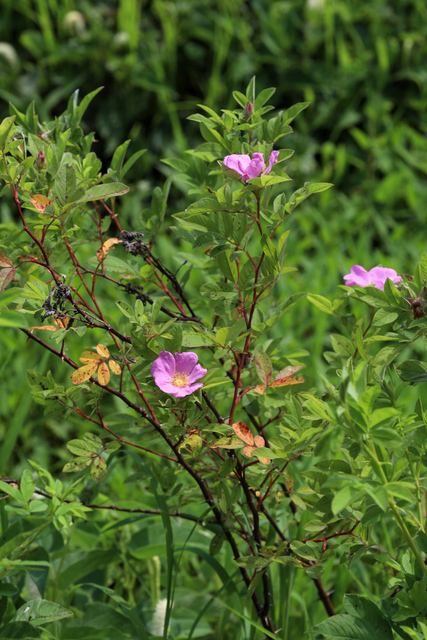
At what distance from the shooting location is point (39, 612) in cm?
75

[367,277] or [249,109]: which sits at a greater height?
[249,109]

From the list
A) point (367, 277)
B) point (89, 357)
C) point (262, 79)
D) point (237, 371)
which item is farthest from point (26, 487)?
point (262, 79)

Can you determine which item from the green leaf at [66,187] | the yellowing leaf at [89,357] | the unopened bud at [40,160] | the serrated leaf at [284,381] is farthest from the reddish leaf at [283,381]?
the unopened bud at [40,160]

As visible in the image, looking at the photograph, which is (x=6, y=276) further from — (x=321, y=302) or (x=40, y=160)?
(x=321, y=302)

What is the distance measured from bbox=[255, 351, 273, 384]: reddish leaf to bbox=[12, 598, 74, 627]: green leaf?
36 centimetres

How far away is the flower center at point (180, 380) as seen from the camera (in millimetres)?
680

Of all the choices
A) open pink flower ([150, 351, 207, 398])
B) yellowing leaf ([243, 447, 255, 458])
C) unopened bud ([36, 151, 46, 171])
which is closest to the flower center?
open pink flower ([150, 351, 207, 398])

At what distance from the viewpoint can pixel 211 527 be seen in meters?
0.91

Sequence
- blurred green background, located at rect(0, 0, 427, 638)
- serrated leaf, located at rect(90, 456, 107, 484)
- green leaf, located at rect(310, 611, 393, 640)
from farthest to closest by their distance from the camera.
A: blurred green background, located at rect(0, 0, 427, 638) < serrated leaf, located at rect(90, 456, 107, 484) < green leaf, located at rect(310, 611, 393, 640)

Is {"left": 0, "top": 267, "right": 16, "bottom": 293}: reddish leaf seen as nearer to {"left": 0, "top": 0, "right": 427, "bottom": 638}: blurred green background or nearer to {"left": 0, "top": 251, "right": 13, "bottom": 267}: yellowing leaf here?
{"left": 0, "top": 251, "right": 13, "bottom": 267}: yellowing leaf

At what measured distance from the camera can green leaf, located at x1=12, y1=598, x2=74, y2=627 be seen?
2.39 feet

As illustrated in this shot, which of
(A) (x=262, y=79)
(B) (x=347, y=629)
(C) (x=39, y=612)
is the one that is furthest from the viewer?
(A) (x=262, y=79)

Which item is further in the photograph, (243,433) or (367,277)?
(367,277)

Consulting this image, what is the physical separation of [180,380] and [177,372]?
0.02m
